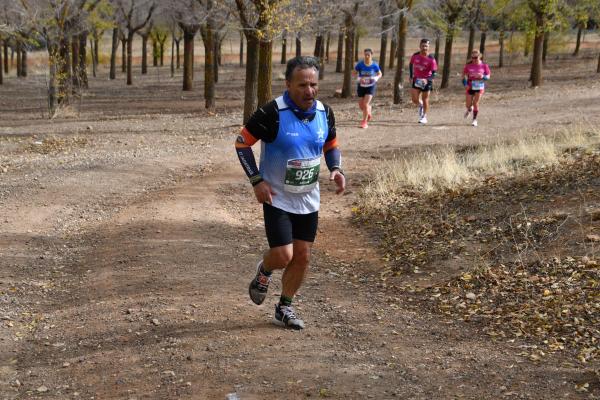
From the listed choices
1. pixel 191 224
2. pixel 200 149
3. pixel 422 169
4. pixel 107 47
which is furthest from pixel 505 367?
pixel 107 47

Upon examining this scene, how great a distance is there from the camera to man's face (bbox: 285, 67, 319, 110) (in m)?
4.74

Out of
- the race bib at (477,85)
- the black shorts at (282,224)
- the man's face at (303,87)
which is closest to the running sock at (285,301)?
the black shorts at (282,224)

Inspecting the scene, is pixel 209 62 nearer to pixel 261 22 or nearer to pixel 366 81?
pixel 261 22

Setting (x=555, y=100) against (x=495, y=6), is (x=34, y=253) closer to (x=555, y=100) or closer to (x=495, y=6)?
(x=555, y=100)

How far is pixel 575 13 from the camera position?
28.3 m

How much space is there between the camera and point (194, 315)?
555 centimetres

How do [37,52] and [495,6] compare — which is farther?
[37,52]

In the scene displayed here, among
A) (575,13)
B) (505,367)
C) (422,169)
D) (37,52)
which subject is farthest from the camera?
(37,52)

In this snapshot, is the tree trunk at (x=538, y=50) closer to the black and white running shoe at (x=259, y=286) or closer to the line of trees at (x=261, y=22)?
the line of trees at (x=261, y=22)

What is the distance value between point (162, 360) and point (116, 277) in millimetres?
2100

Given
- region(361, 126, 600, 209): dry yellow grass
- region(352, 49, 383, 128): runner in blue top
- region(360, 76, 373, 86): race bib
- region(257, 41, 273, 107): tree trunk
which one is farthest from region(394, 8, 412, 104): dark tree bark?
region(361, 126, 600, 209): dry yellow grass

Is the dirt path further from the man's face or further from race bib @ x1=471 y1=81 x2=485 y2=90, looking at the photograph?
race bib @ x1=471 y1=81 x2=485 y2=90

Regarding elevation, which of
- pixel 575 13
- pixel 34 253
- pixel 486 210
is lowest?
pixel 34 253

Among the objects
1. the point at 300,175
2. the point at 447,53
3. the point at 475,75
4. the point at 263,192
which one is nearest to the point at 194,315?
the point at 263,192
